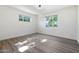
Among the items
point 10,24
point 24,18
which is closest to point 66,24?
point 24,18

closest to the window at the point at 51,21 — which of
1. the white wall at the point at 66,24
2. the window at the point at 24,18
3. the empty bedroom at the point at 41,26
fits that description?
the empty bedroom at the point at 41,26

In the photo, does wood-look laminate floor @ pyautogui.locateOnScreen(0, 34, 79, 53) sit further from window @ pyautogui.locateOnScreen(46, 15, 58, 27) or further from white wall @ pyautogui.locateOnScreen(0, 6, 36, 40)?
window @ pyautogui.locateOnScreen(46, 15, 58, 27)

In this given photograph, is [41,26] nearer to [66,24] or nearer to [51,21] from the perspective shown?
[51,21]

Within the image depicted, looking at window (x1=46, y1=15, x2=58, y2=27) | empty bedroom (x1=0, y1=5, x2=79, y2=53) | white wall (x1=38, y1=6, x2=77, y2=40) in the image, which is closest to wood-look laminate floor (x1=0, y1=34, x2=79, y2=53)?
empty bedroom (x1=0, y1=5, x2=79, y2=53)

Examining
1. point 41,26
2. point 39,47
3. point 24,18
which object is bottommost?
point 39,47

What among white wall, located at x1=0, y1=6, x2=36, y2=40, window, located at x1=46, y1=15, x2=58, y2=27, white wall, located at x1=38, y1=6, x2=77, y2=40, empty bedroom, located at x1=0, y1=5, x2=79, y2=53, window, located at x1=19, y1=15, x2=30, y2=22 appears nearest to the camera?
empty bedroom, located at x1=0, y1=5, x2=79, y2=53

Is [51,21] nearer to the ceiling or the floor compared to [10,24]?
nearer to the ceiling

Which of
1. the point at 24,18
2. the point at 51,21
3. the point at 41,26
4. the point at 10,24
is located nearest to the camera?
the point at 10,24

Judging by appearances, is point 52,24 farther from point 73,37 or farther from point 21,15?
point 21,15

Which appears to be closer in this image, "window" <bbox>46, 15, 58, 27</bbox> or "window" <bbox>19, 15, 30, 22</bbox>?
"window" <bbox>19, 15, 30, 22</bbox>

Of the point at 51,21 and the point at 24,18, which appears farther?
the point at 51,21

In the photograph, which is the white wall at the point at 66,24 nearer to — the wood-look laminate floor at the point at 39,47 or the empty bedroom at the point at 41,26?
the empty bedroom at the point at 41,26

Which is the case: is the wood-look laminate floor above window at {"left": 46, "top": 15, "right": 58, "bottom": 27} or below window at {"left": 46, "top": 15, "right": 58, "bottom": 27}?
below
